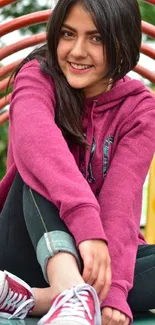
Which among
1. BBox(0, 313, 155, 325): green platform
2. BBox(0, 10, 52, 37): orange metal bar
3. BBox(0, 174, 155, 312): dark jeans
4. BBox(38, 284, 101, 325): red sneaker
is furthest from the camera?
BBox(0, 10, 52, 37): orange metal bar

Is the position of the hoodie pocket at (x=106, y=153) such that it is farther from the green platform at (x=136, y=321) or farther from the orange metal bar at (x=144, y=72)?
the orange metal bar at (x=144, y=72)

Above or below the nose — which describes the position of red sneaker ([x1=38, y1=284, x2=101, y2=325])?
below

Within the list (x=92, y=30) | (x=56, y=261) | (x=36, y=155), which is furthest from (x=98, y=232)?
(x=92, y=30)

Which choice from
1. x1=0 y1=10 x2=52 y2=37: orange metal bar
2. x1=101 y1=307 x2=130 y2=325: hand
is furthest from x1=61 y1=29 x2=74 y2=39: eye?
x1=0 y1=10 x2=52 y2=37: orange metal bar

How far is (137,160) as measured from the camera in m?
2.00

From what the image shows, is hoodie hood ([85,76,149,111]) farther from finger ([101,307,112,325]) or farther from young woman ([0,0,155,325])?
finger ([101,307,112,325])

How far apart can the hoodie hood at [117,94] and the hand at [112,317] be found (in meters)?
0.56

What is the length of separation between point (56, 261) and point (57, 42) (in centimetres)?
62

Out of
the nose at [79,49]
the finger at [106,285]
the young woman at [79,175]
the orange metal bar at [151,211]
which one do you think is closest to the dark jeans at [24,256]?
the young woman at [79,175]

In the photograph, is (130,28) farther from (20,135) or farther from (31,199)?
(31,199)

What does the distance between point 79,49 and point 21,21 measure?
0.96 metres

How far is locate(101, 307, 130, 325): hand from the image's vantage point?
68.9 inches

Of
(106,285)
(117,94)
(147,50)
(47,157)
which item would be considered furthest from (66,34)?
(147,50)

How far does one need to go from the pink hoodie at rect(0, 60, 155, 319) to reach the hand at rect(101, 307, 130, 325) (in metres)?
0.01
